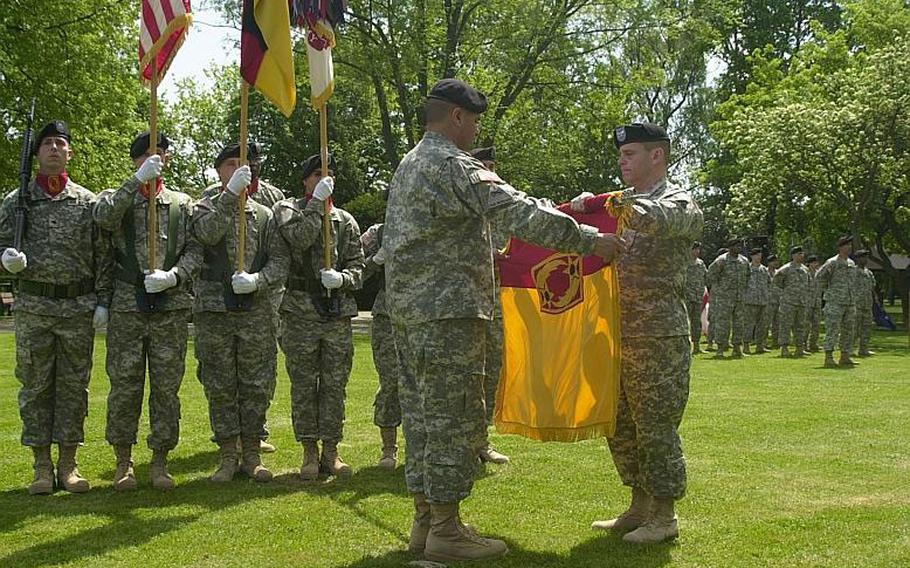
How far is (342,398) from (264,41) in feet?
9.03

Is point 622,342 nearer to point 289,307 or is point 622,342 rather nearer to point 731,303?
point 289,307

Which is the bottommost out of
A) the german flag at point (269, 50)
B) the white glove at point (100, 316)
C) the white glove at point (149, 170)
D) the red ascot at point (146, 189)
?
the white glove at point (100, 316)

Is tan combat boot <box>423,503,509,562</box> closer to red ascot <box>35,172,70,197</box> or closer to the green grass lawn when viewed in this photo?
the green grass lawn

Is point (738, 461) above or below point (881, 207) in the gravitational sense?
below

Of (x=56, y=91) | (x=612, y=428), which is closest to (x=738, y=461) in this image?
(x=612, y=428)

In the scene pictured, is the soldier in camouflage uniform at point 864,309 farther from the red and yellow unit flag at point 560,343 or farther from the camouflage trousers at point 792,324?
the red and yellow unit flag at point 560,343

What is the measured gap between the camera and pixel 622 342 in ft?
18.6

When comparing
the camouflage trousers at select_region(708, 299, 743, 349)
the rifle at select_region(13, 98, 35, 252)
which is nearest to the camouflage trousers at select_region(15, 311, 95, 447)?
the rifle at select_region(13, 98, 35, 252)

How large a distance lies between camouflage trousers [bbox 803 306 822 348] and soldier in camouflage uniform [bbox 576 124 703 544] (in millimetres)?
16724

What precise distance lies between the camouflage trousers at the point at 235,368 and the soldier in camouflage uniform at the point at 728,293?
1499 cm

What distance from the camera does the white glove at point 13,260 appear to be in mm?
6594

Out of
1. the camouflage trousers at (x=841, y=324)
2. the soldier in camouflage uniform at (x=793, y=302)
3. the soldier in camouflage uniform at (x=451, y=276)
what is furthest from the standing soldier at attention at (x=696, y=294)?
the soldier in camouflage uniform at (x=451, y=276)

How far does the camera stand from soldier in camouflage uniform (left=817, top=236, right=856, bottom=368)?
58.2 ft

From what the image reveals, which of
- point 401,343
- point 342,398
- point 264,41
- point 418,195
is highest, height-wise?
point 264,41
